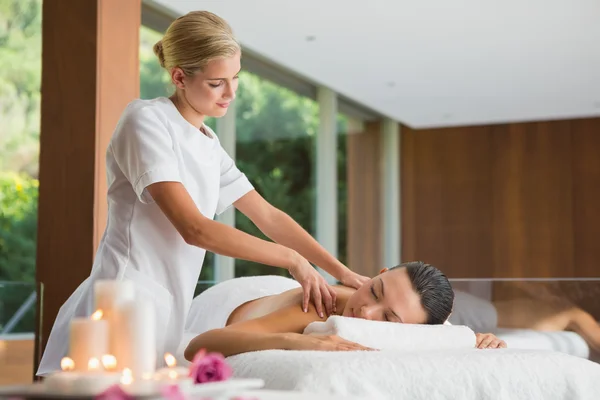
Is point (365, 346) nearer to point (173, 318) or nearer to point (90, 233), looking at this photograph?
point (173, 318)

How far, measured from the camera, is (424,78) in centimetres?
626

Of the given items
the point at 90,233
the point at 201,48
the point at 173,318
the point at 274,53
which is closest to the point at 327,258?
the point at 173,318

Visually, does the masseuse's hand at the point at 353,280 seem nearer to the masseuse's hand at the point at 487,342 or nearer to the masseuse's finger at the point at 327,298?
the masseuse's finger at the point at 327,298

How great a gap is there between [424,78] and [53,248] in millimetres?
3873

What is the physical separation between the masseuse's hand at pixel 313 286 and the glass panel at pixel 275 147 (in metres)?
3.50

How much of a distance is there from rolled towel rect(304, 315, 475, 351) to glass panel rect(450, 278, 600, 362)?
1286mm

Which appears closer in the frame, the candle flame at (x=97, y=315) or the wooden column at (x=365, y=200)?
the candle flame at (x=97, y=315)

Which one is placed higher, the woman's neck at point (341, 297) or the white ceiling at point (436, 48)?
the white ceiling at point (436, 48)

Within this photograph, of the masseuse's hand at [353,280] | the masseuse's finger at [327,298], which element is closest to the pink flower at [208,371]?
the masseuse's finger at [327,298]

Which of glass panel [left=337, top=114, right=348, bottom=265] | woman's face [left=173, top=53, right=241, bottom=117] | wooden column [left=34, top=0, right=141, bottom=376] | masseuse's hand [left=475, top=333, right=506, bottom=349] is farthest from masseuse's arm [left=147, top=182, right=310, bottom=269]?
glass panel [left=337, top=114, right=348, bottom=265]

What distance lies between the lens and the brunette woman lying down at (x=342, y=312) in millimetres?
1625

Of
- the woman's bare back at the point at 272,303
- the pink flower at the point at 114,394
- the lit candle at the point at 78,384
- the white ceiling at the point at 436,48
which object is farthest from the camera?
the white ceiling at the point at 436,48

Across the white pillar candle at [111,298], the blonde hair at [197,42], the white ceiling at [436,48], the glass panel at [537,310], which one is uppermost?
the white ceiling at [436,48]

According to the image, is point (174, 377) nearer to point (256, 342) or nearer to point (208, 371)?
point (208, 371)
